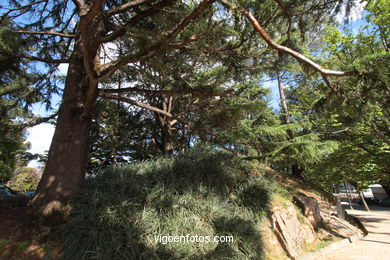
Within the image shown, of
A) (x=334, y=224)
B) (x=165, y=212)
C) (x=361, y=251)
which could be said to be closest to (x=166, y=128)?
(x=165, y=212)

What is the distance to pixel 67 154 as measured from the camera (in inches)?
156

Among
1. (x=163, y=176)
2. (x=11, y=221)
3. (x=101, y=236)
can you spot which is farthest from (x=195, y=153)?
(x=11, y=221)

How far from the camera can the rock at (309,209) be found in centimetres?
625

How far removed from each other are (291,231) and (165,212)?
3384mm

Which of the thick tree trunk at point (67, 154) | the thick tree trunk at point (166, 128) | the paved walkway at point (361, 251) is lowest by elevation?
the paved walkway at point (361, 251)

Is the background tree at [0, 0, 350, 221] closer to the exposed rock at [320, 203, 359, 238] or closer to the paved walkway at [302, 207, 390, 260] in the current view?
the paved walkway at [302, 207, 390, 260]

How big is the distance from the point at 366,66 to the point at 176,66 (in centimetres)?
323

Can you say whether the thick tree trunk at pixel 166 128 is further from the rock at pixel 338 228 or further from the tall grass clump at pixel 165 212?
the rock at pixel 338 228

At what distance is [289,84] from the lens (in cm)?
1237

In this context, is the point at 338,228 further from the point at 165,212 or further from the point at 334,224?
the point at 165,212

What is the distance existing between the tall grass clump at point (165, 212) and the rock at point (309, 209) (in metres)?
1.43

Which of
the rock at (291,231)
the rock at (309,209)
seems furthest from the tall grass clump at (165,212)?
the rock at (309,209)

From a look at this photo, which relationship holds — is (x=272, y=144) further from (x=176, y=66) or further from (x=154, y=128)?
(x=154, y=128)

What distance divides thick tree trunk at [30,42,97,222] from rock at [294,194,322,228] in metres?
6.32
